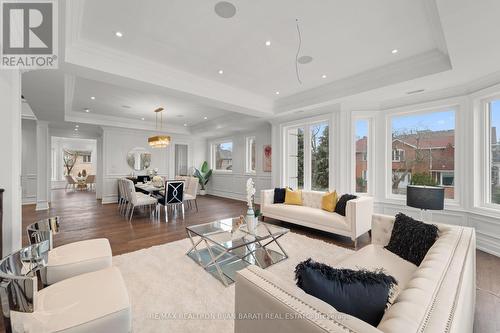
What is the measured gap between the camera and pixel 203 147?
984cm

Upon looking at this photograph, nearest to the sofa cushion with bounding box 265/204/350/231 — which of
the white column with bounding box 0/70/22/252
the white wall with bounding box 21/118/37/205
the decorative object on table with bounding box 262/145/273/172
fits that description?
the decorative object on table with bounding box 262/145/273/172

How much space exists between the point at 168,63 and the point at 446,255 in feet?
12.4

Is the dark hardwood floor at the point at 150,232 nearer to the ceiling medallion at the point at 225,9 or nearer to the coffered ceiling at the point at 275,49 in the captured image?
the coffered ceiling at the point at 275,49

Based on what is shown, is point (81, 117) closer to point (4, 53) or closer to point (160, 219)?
point (160, 219)

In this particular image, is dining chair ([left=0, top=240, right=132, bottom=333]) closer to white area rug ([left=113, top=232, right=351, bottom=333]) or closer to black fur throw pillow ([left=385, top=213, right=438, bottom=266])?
white area rug ([left=113, top=232, right=351, bottom=333])

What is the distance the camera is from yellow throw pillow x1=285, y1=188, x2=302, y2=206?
4719 millimetres

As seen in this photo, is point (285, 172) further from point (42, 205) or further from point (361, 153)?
point (42, 205)

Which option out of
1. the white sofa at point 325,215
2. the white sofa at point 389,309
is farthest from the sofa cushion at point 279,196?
the white sofa at point 389,309

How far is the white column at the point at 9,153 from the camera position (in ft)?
7.34

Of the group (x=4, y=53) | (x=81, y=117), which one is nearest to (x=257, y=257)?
(x=4, y=53)

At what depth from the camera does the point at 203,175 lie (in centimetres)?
944

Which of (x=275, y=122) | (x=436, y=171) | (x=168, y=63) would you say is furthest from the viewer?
(x=275, y=122)

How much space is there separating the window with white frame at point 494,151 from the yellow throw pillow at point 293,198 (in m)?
2.97

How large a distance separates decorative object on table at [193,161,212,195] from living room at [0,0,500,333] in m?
2.97
